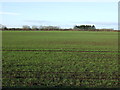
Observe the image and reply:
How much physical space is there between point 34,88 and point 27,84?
51 cm

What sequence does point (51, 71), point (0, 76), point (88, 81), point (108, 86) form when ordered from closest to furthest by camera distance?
point (108, 86) → point (88, 81) → point (0, 76) → point (51, 71)

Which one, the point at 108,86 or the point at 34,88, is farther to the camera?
the point at 108,86

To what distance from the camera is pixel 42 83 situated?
20.5ft

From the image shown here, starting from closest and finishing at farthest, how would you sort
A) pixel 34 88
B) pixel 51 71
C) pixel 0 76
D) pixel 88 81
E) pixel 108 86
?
pixel 34 88 → pixel 108 86 → pixel 88 81 → pixel 0 76 → pixel 51 71

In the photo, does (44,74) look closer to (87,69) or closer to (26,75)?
(26,75)

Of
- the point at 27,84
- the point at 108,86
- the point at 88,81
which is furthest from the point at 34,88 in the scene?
the point at 108,86

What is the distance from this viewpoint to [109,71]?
814 centimetres

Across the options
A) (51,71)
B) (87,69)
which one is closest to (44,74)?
(51,71)

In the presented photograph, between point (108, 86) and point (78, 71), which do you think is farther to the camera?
point (78, 71)

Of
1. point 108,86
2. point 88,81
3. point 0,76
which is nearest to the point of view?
point 108,86

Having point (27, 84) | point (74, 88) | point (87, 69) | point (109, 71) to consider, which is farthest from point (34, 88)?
point (109, 71)

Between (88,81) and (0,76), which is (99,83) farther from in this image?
(0,76)

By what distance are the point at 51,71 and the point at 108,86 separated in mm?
2815

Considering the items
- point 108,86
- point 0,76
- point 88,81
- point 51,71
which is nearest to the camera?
point 108,86
